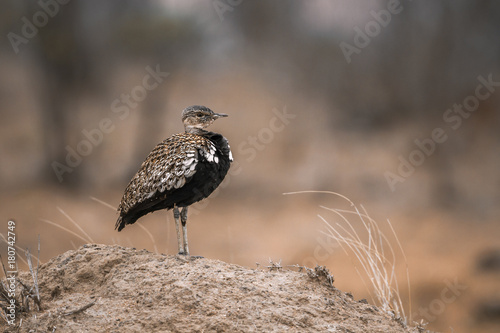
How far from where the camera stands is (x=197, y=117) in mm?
4887

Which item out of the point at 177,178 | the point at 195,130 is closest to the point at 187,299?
the point at 177,178

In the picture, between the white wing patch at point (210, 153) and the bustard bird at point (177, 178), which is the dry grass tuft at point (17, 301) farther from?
the white wing patch at point (210, 153)

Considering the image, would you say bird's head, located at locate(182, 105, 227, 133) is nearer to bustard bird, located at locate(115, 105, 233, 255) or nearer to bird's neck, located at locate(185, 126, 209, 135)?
bird's neck, located at locate(185, 126, 209, 135)

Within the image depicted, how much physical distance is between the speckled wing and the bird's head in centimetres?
Result: 21

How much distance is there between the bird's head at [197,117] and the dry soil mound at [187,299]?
4.07 feet

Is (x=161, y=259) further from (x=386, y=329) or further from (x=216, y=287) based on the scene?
(x=386, y=329)

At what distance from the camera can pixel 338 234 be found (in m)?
4.91

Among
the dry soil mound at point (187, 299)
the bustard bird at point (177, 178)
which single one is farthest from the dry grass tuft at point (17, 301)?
the bustard bird at point (177, 178)

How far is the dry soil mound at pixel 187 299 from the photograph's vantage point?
11.5 ft

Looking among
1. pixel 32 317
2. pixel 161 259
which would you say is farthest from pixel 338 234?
pixel 32 317

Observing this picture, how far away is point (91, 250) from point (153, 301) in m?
1.07

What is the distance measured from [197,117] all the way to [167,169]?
64 centimetres

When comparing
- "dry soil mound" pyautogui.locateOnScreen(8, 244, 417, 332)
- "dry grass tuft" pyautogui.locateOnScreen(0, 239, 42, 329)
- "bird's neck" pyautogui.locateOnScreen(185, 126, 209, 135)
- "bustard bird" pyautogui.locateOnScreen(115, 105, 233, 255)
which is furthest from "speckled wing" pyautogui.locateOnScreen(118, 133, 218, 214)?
"dry grass tuft" pyautogui.locateOnScreen(0, 239, 42, 329)

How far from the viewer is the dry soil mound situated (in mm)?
3508
